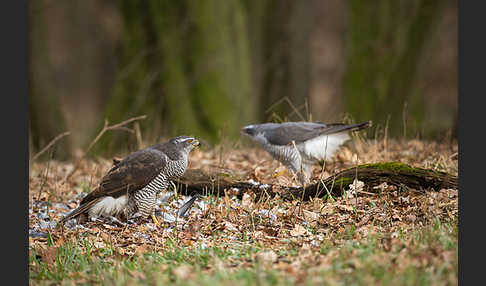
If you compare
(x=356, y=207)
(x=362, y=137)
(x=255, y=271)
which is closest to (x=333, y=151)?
(x=362, y=137)

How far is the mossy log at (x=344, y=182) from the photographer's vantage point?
492 cm

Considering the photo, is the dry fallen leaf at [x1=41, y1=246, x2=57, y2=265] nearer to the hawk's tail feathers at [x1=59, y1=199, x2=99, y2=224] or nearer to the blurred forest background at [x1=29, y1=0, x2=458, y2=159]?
the hawk's tail feathers at [x1=59, y1=199, x2=99, y2=224]

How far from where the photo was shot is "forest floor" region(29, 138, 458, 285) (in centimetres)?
322

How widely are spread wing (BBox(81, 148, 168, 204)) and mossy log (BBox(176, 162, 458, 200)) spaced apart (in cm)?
70

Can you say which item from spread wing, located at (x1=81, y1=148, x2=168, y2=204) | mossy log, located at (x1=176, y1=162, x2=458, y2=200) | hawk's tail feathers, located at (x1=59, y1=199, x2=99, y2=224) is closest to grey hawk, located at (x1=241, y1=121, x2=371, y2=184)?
mossy log, located at (x1=176, y1=162, x2=458, y2=200)

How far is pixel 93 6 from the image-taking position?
20641 millimetres

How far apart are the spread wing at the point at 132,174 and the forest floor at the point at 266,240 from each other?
0.36 metres

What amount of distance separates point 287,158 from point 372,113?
547 cm

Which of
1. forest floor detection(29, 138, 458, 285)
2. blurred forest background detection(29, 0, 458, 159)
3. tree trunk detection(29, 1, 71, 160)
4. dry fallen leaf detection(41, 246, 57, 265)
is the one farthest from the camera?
blurred forest background detection(29, 0, 458, 159)

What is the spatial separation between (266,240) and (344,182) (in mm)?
1178

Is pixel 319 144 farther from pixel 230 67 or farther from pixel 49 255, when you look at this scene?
pixel 230 67

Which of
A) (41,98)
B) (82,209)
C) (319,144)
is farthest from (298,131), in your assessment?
(41,98)

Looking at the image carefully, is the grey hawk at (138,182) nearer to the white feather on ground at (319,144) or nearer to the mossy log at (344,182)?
the mossy log at (344,182)

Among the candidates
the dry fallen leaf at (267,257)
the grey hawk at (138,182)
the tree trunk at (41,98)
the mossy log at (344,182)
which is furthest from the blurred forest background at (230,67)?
the dry fallen leaf at (267,257)
